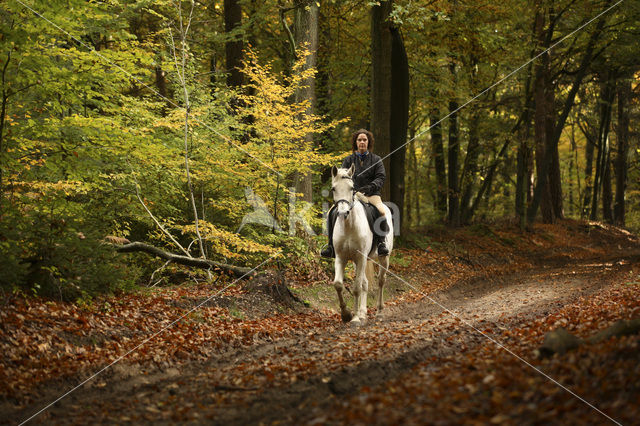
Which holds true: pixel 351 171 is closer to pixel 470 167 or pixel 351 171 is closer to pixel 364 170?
pixel 364 170

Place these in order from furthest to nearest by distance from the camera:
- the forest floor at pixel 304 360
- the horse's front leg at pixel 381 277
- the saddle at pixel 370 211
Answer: the horse's front leg at pixel 381 277, the saddle at pixel 370 211, the forest floor at pixel 304 360

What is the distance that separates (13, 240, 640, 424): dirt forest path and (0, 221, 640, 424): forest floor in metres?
0.02

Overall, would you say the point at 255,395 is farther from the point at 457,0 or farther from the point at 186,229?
the point at 457,0

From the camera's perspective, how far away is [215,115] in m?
12.2

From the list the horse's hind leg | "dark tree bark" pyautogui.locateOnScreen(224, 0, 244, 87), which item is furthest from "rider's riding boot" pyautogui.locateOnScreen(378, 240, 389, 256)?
"dark tree bark" pyautogui.locateOnScreen(224, 0, 244, 87)

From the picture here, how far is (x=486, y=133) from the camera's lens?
74.9 feet


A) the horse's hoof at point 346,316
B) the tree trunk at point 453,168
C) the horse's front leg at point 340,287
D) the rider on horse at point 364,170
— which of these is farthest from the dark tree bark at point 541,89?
the horse's hoof at point 346,316

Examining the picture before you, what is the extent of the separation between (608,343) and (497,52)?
55.8ft

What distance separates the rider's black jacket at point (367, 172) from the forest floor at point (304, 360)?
2.53m

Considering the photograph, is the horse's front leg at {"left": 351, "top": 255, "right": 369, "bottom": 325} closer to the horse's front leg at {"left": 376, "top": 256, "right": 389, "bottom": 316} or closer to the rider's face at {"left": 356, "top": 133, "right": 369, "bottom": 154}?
the horse's front leg at {"left": 376, "top": 256, "right": 389, "bottom": 316}

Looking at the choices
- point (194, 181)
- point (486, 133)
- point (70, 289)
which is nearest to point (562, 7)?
point (486, 133)

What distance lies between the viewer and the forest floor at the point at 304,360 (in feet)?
11.7

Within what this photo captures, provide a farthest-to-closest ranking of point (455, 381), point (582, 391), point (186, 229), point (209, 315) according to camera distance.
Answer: point (186, 229) → point (209, 315) → point (455, 381) → point (582, 391)

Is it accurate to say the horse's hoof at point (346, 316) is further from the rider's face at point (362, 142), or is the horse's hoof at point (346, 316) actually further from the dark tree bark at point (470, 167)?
the dark tree bark at point (470, 167)
